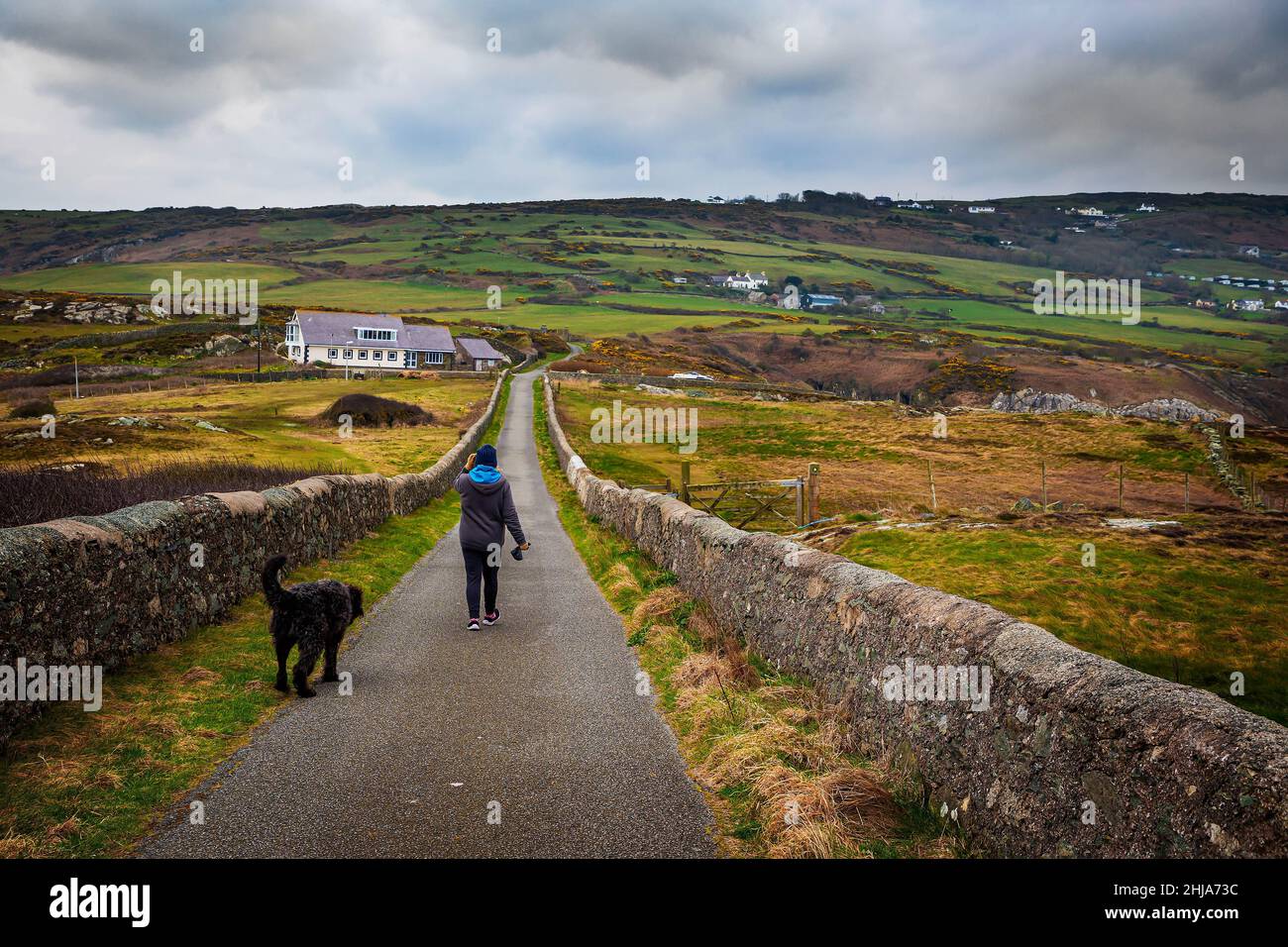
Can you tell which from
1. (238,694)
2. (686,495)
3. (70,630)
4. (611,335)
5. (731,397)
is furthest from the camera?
(611,335)

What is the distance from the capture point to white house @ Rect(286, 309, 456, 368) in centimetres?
11062

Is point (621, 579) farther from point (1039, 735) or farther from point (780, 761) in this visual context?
point (1039, 735)

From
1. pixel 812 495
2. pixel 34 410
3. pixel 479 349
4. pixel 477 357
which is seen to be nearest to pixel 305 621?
pixel 812 495

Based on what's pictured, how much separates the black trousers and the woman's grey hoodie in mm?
121

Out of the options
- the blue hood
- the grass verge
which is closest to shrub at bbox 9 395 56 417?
the blue hood

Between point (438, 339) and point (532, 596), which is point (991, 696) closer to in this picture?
point (532, 596)

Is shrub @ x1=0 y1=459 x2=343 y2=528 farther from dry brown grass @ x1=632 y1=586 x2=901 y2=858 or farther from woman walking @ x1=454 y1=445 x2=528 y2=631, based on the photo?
dry brown grass @ x1=632 y1=586 x2=901 y2=858

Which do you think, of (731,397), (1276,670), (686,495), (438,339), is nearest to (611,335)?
(438,339)

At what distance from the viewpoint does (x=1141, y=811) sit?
429 centimetres

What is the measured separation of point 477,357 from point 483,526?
107360 mm

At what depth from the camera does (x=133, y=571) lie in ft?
29.9

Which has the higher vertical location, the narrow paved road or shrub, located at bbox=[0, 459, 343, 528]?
shrub, located at bbox=[0, 459, 343, 528]

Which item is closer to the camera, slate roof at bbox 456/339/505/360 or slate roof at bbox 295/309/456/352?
slate roof at bbox 295/309/456/352
